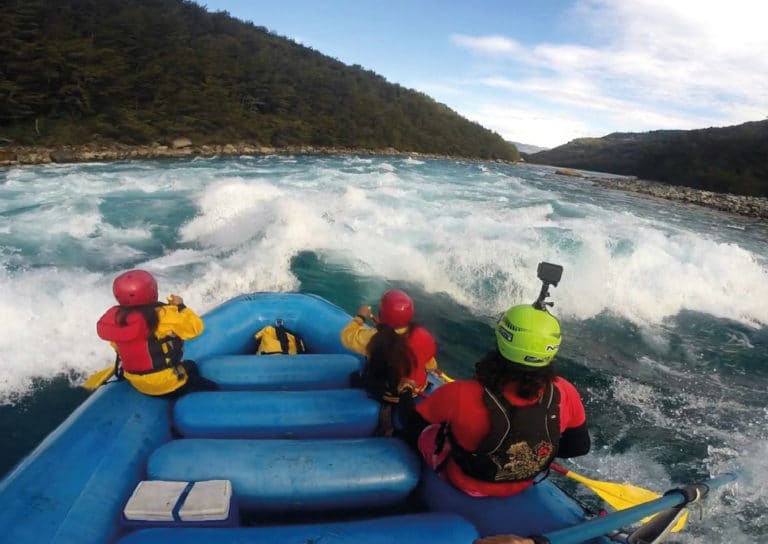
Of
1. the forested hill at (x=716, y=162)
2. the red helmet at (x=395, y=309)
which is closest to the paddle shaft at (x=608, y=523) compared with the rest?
the red helmet at (x=395, y=309)

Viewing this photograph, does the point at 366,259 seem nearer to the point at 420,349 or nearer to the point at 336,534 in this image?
the point at 420,349

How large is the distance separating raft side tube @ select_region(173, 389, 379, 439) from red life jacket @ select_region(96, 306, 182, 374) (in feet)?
1.06

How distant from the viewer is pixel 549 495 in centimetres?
241

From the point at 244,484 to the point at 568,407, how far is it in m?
1.72

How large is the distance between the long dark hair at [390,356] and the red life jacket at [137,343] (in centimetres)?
131

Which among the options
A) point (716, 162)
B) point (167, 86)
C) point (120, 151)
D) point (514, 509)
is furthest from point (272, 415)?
point (716, 162)

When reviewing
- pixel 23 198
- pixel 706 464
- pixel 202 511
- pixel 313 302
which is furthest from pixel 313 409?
pixel 23 198

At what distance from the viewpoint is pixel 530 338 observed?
6.24ft

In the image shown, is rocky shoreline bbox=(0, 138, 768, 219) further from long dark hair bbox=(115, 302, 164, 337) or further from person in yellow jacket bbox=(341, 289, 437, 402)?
person in yellow jacket bbox=(341, 289, 437, 402)

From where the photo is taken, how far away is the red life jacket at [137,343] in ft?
9.05

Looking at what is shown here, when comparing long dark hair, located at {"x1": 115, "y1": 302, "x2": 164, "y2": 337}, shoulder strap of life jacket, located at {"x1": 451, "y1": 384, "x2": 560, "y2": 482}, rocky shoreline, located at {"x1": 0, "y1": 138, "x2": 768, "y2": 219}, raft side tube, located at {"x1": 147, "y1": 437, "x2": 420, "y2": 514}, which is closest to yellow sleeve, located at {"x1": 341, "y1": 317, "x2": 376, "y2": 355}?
raft side tube, located at {"x1": 147, "y1": 437, "x2": 420, "y2": 514}

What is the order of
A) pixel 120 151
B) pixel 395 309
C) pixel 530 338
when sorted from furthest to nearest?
pixel 120 151 → pixel 395 309 → pixel 530 338

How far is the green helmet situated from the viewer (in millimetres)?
1905

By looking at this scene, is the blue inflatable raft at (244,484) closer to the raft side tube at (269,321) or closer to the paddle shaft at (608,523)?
the paddle shaft at (608,523)
